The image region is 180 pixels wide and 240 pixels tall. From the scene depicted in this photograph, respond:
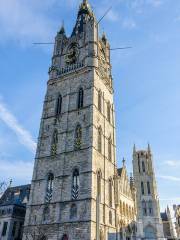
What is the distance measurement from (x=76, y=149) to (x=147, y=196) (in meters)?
35.7

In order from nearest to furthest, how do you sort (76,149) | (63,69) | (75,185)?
(75,185) → (76,149) → (63,69)

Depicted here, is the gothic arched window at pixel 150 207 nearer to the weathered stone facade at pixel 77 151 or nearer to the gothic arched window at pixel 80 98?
the weathered stone facade at pixel 77 151

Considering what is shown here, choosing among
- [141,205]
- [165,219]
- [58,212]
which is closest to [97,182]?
[58,212]

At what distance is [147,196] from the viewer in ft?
199

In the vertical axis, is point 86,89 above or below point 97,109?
above

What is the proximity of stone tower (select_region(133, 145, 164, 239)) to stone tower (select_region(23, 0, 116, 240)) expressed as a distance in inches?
1023

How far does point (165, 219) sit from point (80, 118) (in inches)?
2120

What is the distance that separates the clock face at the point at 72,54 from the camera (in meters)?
41.3

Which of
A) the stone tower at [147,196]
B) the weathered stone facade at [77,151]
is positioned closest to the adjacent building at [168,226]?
the stone tower at [147,196]

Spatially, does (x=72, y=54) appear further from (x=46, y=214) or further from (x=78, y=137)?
(x=46, y=214)

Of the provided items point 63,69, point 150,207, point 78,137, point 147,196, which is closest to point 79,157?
point 78,137

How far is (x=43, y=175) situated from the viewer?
31484mm

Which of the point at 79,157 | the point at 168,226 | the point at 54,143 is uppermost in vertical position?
the point at 54,143

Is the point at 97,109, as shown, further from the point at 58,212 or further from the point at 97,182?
the point at 58,212
